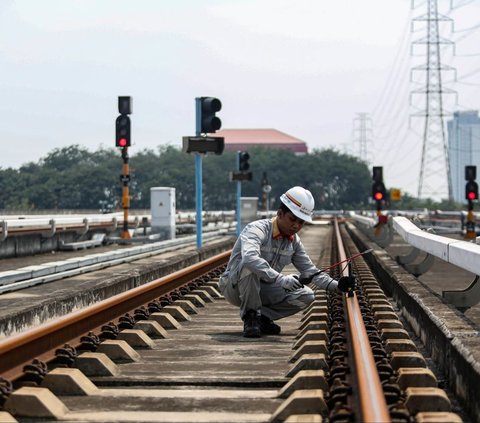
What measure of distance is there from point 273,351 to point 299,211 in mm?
1061

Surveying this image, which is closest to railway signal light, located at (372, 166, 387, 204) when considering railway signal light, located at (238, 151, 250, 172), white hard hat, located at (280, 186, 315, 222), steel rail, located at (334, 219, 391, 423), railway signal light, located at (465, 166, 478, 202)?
railway signal light, located at (465, 166, 478, 202)

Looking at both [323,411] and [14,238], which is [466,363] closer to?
[323,411]

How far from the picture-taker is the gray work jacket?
7801mm

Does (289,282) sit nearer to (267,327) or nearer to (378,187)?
(267,327)

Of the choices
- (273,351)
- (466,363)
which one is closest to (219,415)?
(466,363)

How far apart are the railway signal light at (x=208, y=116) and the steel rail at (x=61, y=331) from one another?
831 centimetres

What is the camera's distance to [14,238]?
24.2 meters

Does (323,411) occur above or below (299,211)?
below

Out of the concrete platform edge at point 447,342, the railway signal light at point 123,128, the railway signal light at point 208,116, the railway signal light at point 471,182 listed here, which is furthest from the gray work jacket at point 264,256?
the railway signal light at point 471,182

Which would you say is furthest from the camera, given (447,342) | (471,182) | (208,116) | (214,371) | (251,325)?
(471,182)

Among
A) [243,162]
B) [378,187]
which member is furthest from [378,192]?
[243,162]

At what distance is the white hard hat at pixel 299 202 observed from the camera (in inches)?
297

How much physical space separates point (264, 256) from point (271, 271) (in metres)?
0.41

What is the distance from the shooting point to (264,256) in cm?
818
